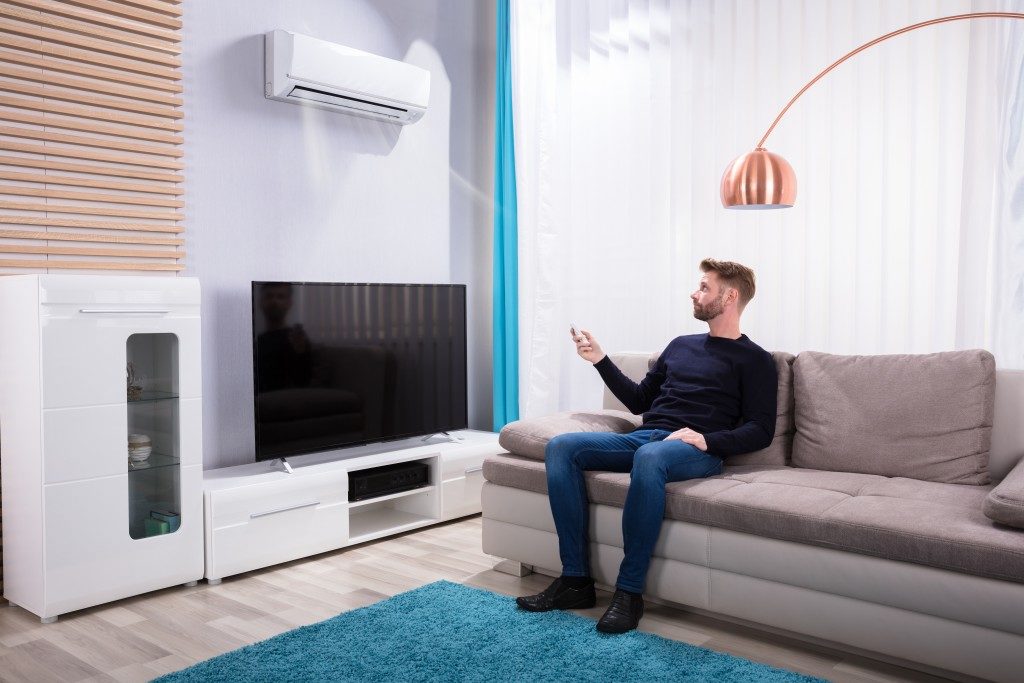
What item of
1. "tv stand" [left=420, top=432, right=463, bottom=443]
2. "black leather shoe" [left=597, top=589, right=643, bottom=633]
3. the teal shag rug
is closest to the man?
"black leather shoe" [left=597, top=589, right=643, bottom=633]

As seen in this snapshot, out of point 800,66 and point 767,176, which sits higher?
point 800,66

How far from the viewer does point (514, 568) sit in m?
3.27

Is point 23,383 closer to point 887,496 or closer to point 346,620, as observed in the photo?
point 346,620

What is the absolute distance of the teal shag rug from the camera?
2.30 metres

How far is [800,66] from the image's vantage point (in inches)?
141

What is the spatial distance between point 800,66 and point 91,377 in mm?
3039

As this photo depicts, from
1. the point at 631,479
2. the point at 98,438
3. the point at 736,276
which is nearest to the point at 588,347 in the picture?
the point at 736,276

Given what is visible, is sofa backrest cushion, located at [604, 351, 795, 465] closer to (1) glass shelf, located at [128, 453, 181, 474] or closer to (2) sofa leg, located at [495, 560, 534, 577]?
(2) sofa leg, located at [495, 560, 534, 577]

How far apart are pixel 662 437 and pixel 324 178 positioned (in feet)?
6.68

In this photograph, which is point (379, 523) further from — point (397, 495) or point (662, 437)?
point (662, 437)

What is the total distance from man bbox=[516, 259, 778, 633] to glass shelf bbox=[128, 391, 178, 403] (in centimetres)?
138

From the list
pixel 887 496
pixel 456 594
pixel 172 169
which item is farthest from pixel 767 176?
pixel 172 169

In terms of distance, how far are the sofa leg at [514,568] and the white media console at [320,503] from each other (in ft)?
2.03

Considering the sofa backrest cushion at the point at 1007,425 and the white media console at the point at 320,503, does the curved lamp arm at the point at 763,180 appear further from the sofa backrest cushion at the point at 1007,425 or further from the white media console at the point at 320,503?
the white media console at the point at 320,503
